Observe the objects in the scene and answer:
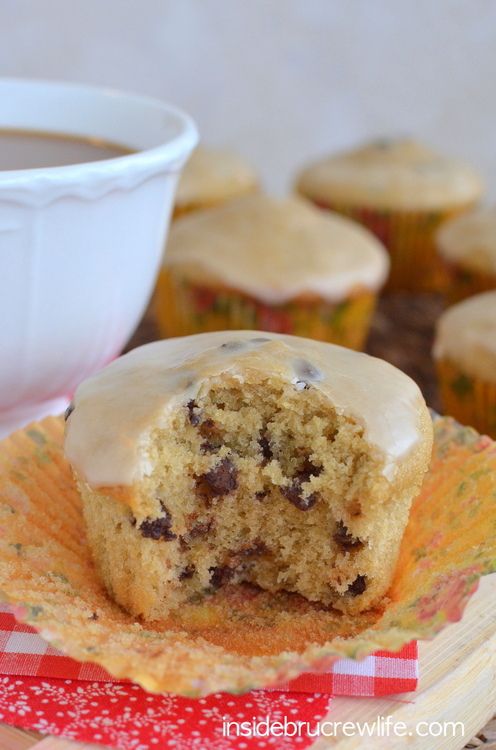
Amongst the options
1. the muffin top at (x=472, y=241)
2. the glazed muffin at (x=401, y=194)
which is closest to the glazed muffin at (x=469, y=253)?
the muffin top at (x=472, y=241)

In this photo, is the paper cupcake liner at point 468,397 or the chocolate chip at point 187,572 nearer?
the chocolate chip at point 187,572

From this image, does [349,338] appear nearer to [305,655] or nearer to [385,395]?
[385,395]

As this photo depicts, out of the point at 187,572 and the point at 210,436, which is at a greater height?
the point at 210,436

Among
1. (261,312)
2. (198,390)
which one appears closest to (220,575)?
(198,390)

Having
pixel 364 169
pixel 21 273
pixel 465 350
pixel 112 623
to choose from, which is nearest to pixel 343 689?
pixel 112 623

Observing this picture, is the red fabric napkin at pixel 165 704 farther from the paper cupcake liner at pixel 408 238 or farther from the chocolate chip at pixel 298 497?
the paper cupcake liner at pixel 408 238

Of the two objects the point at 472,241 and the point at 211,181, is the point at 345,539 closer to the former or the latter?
the point at 472,241
